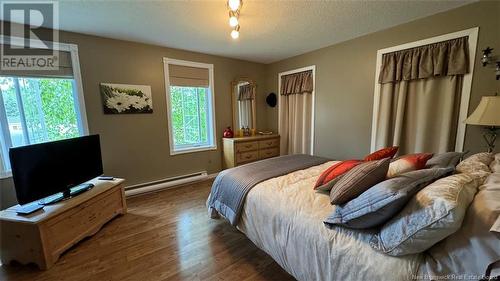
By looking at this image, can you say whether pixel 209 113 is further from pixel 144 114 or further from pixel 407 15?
pixel 407 15

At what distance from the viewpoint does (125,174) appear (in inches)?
124

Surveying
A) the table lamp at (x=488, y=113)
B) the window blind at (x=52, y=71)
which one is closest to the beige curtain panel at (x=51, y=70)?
the window blind at (x=52, y=71)

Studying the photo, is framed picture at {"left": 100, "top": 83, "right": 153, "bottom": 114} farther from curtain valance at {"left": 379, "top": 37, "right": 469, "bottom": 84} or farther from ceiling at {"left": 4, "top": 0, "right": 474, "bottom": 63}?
curtain valance at {"left": 379, "top": 37, "right": 469, "bottom": 84}

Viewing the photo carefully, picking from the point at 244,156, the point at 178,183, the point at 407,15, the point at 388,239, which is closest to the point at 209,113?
the point at 244,156

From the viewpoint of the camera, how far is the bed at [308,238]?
3.29 feet

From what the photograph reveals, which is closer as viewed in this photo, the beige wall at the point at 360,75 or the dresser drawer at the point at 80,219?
the dresser drawer at the point at 80,219

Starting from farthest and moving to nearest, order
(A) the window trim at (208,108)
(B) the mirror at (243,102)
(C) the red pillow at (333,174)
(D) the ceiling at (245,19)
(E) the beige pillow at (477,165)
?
(B) the mirror at (243,102)
(A) the window trim at (208,108)
(D) the ceiling at (245,19)
(C) the red pillow at (333,174)
(E) the beige pillow at (477,165)

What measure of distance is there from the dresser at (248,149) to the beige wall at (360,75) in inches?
38.8

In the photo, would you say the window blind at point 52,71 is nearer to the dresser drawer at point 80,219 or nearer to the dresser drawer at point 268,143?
the dresser drawer at point 80,219

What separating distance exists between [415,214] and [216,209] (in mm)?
1731

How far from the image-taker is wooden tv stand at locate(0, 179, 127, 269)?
1.70 meters

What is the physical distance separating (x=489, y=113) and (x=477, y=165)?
683mm

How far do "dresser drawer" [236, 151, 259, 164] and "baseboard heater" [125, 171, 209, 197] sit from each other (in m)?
0.72

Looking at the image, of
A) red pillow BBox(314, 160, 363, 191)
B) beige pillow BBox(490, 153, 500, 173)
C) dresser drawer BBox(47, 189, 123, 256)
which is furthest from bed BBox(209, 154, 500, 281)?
dresser drawer BBox(47, 189, 123, 256)
